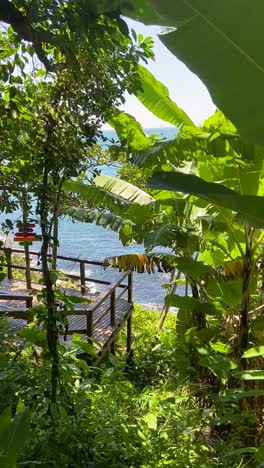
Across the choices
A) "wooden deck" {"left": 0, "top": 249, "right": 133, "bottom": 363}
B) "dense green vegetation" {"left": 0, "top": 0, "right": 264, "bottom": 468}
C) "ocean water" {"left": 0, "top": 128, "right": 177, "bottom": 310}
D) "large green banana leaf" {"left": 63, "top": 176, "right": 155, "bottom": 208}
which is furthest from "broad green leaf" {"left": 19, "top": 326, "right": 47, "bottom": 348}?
"ocean water" {"left": 0, "top": 128, "right": 177, "bottom": 310}

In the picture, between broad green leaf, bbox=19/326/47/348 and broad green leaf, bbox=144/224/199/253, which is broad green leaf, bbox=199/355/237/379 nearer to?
broad green leaf, bbox=144/224/199/253

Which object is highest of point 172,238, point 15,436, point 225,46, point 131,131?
point 131,131

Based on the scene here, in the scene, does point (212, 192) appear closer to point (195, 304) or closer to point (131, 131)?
point (195, 304)

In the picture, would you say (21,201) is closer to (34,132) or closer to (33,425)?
(34,132)

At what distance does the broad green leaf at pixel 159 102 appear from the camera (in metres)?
3.54

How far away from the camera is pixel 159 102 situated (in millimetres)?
3611

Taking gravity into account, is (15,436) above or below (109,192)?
below

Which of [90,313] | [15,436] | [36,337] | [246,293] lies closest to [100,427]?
[36,337]

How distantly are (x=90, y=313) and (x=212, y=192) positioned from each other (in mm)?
3059

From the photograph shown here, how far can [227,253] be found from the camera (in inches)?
123

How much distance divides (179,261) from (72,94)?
1.73 metres

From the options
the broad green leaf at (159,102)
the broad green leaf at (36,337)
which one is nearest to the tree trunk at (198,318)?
the broad green leaf at (159,102)

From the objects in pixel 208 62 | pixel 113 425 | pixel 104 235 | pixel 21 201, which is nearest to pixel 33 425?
pixel 113 425

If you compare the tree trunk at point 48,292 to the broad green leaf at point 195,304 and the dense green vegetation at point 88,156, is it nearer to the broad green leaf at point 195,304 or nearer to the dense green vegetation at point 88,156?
the dense green vegetation at point 88,156
